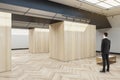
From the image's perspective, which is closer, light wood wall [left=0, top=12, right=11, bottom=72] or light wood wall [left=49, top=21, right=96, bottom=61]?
light wood wall [left=0, top=12, right=11, bottom=72]

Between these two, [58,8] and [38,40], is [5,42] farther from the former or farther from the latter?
[38,40]

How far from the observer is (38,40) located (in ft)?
36.5

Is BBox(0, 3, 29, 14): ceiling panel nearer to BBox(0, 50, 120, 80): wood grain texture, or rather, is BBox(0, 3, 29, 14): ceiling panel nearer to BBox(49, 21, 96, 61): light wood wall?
BBox(0, 50, 120, 80): wood grain texture

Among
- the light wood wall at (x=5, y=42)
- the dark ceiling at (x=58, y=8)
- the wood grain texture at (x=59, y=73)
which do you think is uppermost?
the dark ceiling at (x=58, y=8)

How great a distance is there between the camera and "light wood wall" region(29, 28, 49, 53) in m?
10.9

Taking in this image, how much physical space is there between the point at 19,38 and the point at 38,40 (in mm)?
4047

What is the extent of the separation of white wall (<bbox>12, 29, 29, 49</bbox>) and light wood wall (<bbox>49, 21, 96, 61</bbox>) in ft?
23.7

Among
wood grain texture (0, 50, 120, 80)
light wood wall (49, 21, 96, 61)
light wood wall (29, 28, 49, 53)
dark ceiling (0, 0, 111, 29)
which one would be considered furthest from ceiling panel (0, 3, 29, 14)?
light wood wall (29, 28, 49, 53)

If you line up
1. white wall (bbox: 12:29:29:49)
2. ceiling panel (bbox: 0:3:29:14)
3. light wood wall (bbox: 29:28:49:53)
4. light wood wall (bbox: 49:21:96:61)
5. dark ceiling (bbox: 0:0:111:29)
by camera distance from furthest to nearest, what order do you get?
white wall (bbox: 12:29:29:49)
light wood wall (bbox: 29:28:49:53)
light wood wall (bbox: 49:21:96:61)
dark ceiling (bbox: 0:0:111:29)
ceiling panel (bbox: 0:3:29:14)

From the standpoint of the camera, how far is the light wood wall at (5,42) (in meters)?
4.74

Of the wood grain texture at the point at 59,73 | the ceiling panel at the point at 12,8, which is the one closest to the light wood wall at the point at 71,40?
the wood grain texture at the point at 59,73

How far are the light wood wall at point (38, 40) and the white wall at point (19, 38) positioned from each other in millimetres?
3593

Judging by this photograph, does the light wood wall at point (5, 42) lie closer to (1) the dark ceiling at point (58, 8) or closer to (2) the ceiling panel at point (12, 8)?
(2) the ceiling panel at point (12, 8)

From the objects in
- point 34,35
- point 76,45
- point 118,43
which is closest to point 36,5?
point 76,45
